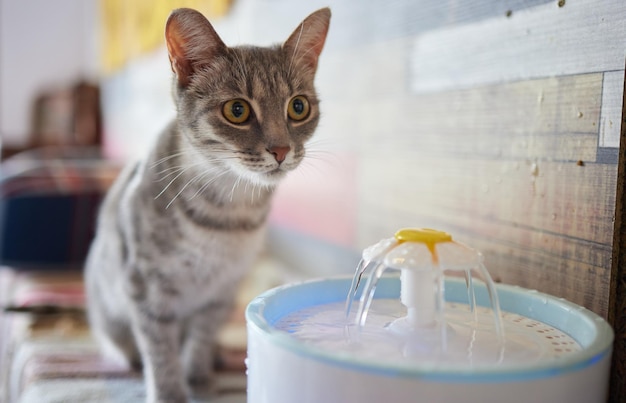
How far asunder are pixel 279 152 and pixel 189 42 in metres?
0.21

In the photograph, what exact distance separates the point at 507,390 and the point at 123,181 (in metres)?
0.92

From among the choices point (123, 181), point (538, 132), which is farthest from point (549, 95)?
point (123, 181)

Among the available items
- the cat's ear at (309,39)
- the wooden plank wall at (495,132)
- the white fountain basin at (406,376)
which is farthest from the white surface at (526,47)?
the white fountain basin at (406,376)

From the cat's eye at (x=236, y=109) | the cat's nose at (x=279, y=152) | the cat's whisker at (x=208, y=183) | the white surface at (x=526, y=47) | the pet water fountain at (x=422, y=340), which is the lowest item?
the pet water fountain at (x=422, y=340)

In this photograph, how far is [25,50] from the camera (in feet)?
16.3

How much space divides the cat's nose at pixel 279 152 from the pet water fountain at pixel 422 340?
7.9 inches

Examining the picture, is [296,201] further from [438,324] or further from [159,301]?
[438,324]

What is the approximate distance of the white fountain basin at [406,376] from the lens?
18.7 inches

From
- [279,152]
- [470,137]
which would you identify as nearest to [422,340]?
[279,152]

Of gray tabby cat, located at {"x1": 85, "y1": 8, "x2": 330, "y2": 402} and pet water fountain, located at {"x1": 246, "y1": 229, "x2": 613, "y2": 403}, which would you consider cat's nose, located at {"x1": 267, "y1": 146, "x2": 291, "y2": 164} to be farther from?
pet water fountain, located at {"x1": 246, "y1": 229, "x2": 613, "y2": 403}

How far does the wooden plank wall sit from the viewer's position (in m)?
0.72

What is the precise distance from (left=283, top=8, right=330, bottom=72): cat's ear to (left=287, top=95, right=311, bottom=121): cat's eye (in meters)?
0.06

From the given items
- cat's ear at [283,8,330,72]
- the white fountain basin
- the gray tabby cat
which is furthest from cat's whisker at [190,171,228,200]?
the white fountain basin

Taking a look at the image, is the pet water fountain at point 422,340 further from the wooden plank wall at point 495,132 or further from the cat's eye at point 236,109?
the cat's eye at point 236,109
